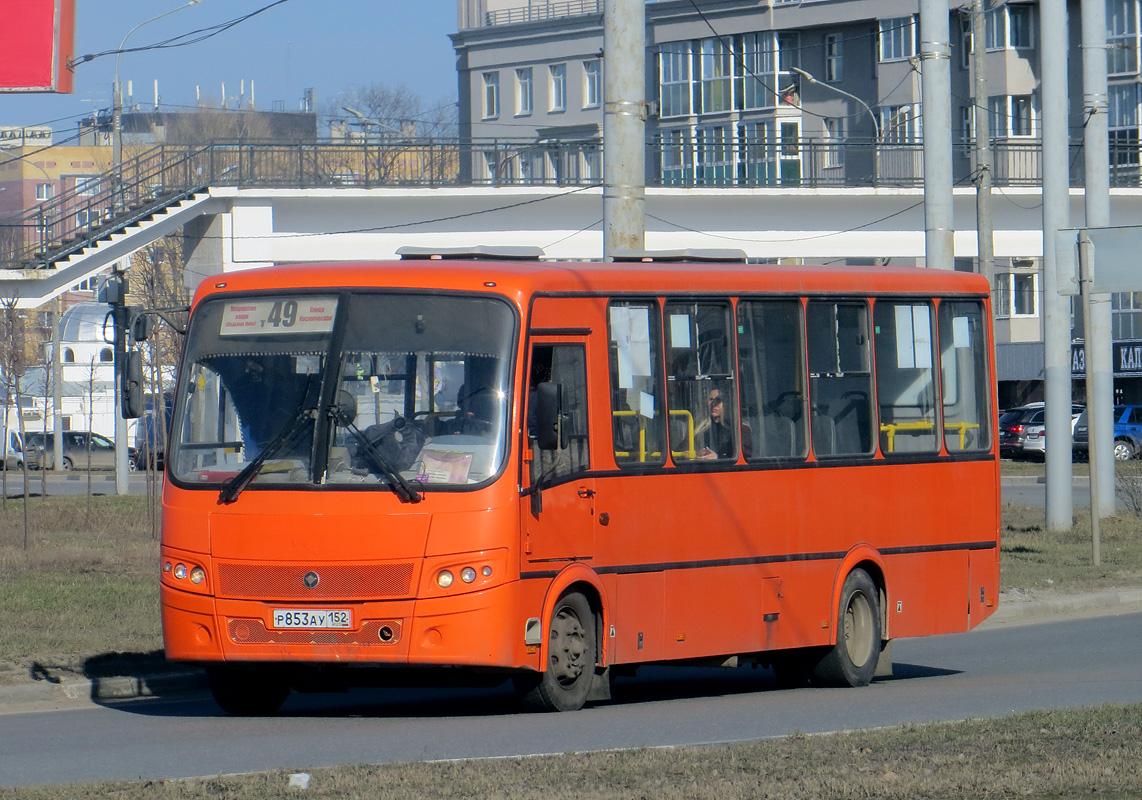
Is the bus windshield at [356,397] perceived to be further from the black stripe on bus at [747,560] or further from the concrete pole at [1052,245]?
the concrete pole at [1052,245]

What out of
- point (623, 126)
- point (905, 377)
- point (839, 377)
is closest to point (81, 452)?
point (623, 126)

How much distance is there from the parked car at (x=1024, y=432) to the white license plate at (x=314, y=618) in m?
45.5

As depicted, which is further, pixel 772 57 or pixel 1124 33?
pixel 772 57


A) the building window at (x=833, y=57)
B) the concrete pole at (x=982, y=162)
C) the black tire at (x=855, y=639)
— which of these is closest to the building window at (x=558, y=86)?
the building window at (x=833, y=57)

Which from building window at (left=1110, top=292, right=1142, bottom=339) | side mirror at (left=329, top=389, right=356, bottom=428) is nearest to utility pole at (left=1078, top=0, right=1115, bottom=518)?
side mirror at (left=329, top=389, right=356, bottom=428)

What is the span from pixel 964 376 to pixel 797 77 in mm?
65913

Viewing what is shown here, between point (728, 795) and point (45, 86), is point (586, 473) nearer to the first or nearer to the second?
point (728, 795)

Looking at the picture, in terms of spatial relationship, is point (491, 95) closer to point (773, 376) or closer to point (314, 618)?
point (773, 376)

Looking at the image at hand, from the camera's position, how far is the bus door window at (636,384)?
11.6 m

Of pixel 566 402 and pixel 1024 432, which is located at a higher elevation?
pixel 566 402

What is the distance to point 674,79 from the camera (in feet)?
274

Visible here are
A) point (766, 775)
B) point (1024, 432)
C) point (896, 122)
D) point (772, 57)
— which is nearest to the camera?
point (766, 775)

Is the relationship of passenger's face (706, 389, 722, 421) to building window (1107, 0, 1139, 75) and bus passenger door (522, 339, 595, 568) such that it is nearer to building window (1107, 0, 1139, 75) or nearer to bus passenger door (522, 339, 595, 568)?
bus passenger door (522, 339, 595, 568)

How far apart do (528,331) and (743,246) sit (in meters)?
30.9
